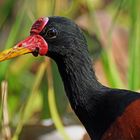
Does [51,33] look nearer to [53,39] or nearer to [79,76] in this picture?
[53,39]

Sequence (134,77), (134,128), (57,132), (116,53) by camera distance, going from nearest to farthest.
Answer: (134,128), (134,77), (57,132), (116,53)

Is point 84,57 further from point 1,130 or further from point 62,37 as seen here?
point 1,130

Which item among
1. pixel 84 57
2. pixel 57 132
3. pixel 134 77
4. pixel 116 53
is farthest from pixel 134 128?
pixel 116 53

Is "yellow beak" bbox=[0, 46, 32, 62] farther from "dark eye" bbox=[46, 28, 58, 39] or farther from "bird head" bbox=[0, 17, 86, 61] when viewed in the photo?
"dark eye" bbox=[46, 28, 58, 39]

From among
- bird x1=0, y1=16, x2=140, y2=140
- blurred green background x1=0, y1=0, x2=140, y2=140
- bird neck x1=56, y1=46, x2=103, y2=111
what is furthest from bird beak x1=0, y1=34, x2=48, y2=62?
blurred green background x1=0, y1=0, x2=140, y2=140

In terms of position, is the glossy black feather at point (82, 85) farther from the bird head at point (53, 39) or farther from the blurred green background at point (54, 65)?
the blurred green background at point (54, 65)

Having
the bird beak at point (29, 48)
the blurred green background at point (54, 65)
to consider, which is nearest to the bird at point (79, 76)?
the bird beak at point (29, 48)

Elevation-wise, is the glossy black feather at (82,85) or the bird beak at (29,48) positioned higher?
the bird beak at (29,48)
